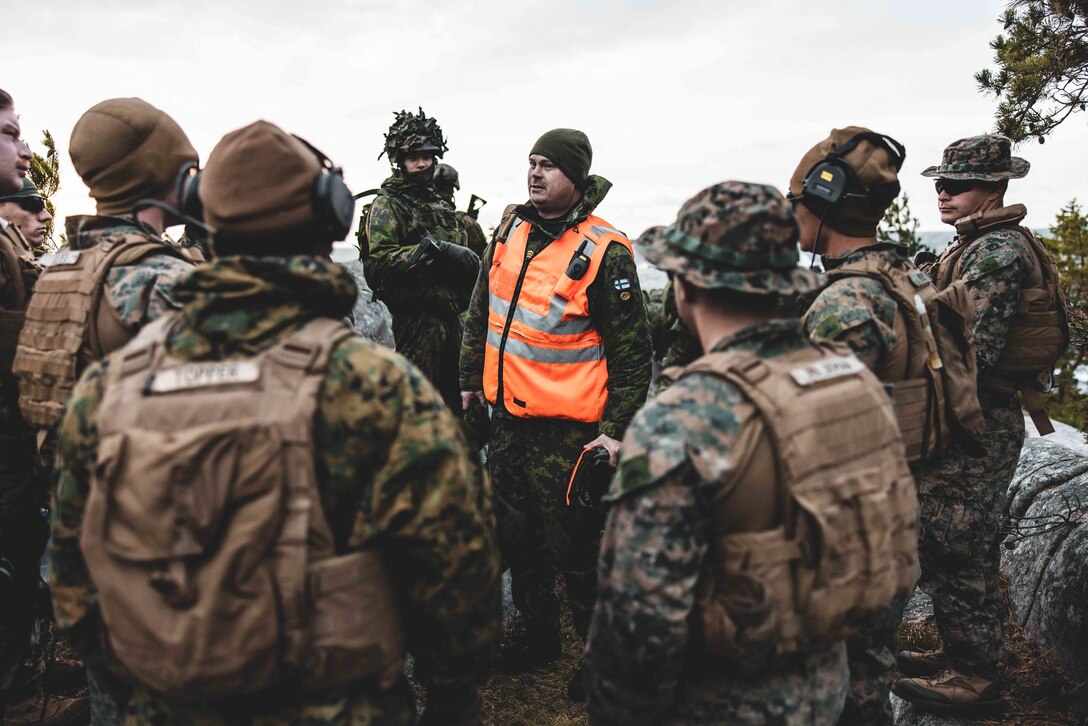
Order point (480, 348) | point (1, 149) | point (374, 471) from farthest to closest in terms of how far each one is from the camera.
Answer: point (480, 348) → point (1, 149) → point (374, 471)

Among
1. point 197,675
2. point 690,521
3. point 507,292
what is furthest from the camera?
point 507,292

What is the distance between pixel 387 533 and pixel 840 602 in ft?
3.92

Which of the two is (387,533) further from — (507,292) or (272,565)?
(507,292)

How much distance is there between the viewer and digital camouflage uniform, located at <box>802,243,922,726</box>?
10.1 feet

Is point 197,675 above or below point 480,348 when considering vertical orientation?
below

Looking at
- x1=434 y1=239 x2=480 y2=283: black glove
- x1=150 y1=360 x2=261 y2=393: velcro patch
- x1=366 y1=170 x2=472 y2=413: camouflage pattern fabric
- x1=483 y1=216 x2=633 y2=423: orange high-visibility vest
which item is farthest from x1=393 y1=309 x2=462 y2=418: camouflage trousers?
x1=150 y1=360 x2=261 y2=393: velcro patch

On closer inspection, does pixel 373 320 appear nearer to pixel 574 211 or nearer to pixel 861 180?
pixel 574 211

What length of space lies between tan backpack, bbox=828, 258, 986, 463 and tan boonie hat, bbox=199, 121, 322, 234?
227 cm

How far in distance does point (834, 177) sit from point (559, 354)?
162 centimetres

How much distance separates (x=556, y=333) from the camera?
4168 millimetres

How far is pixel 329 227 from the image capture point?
6.60 feet

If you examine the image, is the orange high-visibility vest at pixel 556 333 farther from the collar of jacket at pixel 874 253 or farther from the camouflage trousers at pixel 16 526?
the camouflage trousers at pixel 16 526

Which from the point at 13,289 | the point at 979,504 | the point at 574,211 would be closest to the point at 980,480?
the point at 979,504

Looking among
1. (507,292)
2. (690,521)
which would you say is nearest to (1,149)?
(507,292)
